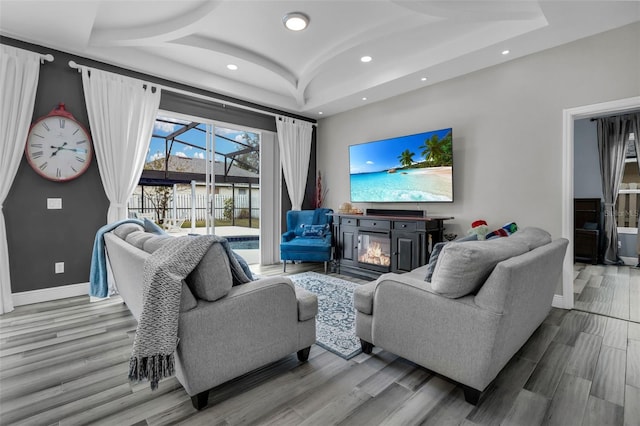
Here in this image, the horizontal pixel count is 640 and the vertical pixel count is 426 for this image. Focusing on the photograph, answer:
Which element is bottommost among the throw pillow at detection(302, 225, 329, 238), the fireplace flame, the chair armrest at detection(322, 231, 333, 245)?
the fireplace flame

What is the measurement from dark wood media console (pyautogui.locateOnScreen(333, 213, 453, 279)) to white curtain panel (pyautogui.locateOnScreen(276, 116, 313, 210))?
1.07m

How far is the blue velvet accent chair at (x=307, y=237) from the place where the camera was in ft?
14.5

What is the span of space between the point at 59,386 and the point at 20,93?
2.93 meters

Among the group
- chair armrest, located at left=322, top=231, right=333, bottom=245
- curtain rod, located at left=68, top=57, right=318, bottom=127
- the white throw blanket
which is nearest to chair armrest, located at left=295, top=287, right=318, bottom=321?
the white throw blanket

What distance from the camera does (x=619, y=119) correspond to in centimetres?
501

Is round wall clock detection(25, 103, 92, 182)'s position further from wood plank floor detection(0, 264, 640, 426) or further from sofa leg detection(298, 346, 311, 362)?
sofa leg detection(298, 346, 311, 362)

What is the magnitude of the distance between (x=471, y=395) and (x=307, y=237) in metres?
3.41

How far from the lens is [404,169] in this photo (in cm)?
421

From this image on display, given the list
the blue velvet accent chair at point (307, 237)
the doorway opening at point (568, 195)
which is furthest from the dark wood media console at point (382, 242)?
the doorway opening at point (568, 195)

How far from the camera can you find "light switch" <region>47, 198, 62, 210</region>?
10.7 ft

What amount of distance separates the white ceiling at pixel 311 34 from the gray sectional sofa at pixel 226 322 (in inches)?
90.9

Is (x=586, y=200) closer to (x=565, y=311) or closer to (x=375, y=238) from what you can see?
(x=565, y=311)

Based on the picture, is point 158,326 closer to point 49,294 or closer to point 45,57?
point 49,294

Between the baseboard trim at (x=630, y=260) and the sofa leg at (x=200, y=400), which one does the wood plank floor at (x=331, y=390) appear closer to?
the sofa leg at (x=200, y=400)
